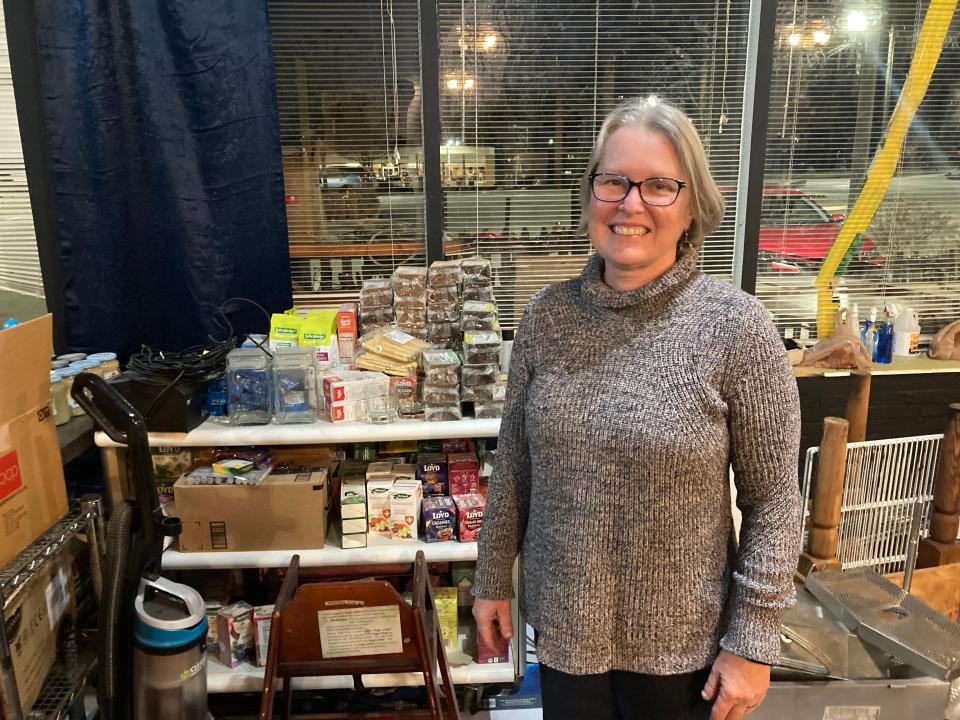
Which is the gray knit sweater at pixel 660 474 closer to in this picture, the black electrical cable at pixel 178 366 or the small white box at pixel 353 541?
the small white box at pixel 353 541

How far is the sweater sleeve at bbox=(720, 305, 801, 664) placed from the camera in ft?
3.27

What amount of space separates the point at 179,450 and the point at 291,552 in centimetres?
44

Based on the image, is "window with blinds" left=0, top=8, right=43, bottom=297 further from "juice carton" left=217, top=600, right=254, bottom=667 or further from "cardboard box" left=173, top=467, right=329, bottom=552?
"juice carton" left=217, top=600, right=254, bottom=667

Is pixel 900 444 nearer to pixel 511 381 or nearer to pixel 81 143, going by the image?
pixel 511 381

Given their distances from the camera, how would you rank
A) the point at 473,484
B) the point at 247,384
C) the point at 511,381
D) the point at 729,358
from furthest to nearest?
the point at 473,484 < the point at 247,384 < the point at 511,381 < the point at 729,358

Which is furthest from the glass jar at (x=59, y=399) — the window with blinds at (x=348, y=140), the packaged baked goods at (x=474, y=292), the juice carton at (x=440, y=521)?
the packaged baked goods at (x=474, y=292)

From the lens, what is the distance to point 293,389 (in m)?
1.83

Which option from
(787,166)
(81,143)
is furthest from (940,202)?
(81,143)

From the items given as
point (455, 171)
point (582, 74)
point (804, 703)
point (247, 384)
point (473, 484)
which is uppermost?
point (582, 74)

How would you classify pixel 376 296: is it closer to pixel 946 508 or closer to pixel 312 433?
pixel 312 433

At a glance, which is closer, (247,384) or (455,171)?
(247,384)

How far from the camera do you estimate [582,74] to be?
242 centimetres

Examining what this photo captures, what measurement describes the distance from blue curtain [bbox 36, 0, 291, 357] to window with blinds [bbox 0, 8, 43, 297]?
0.88 ft

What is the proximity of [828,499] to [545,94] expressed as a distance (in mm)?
1638
